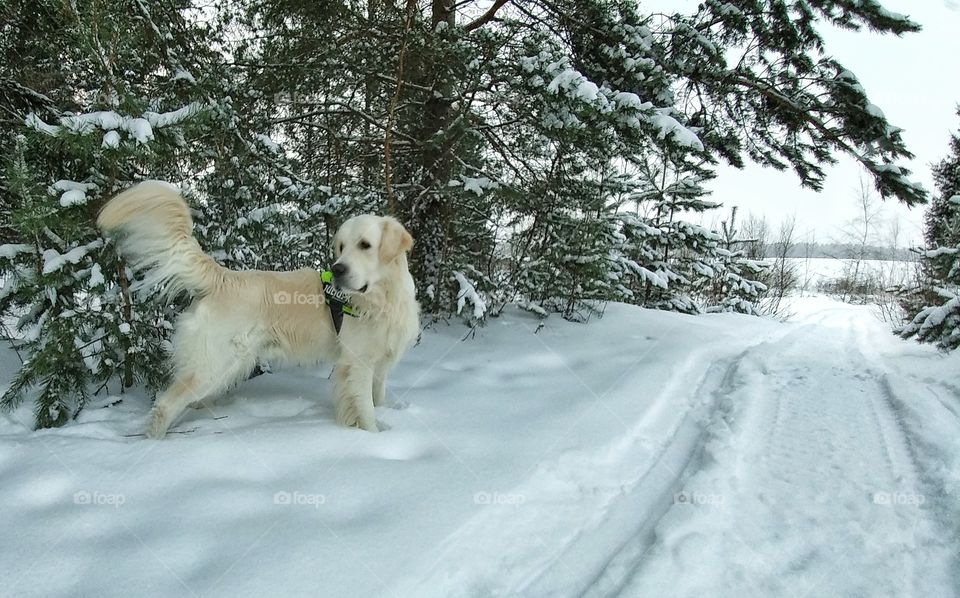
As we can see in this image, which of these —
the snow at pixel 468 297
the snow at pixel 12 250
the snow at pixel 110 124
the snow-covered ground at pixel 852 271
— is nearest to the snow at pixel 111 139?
the snow at pixel 110 124

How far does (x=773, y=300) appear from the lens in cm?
1459

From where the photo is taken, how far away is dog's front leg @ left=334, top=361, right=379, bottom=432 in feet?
9.66

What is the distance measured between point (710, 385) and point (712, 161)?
8.82ft

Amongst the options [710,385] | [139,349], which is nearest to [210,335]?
[139,349]

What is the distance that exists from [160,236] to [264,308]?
0.71 meters

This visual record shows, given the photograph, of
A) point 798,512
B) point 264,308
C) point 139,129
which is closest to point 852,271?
point 798,512

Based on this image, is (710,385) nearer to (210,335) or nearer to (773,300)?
(210,335)

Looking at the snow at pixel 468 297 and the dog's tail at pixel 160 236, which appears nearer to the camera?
the dog's tail at pixel 160 236

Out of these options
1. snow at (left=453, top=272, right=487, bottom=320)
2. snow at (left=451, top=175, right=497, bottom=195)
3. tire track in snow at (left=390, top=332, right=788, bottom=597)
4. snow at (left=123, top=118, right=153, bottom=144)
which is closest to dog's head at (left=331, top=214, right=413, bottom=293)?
snow at (left=123, top=118, right=153, bottom=144)

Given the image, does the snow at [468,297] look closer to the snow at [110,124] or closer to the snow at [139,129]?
the snow at [110,124]

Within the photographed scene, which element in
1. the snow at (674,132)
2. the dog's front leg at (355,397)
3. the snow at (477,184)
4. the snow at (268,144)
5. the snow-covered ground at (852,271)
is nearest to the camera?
the dog's front leg at (355,397)

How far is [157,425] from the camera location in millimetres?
2645

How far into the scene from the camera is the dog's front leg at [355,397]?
2943 mm

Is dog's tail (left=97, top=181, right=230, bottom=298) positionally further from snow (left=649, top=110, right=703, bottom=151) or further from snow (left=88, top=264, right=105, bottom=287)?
snow (left=649, top=110, right=703, bottom=151)
